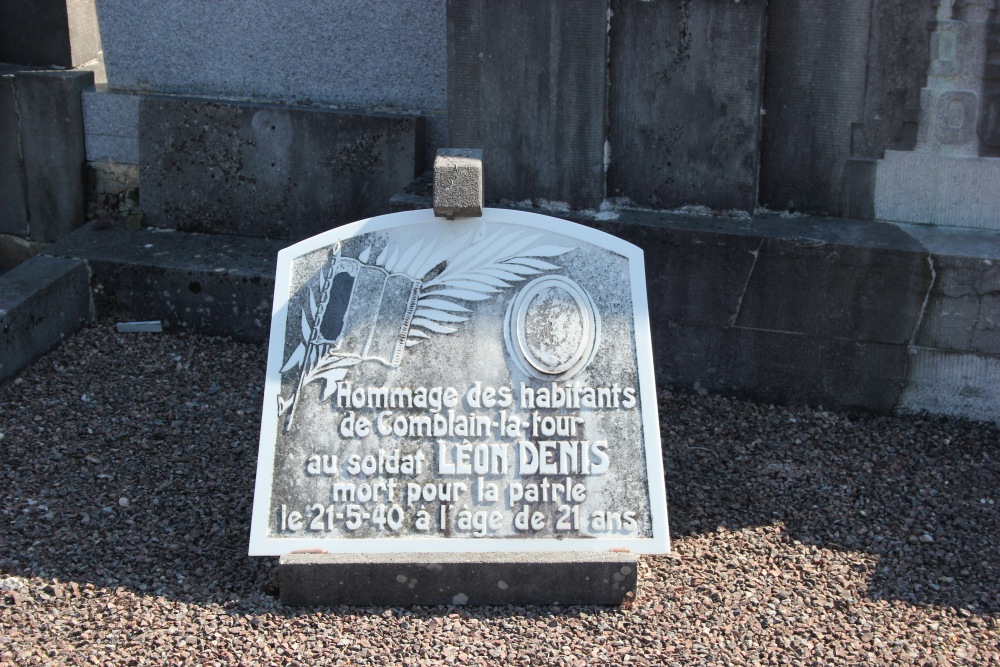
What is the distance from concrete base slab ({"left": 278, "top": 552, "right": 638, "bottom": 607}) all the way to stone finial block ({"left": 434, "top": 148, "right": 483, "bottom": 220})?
3.29 ft

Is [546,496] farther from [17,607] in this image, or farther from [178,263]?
[178,263]

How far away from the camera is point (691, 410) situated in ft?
14.4

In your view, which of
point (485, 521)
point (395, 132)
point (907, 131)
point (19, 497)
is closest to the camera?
point (485, 521)

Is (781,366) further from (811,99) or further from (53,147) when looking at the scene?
(53,147)

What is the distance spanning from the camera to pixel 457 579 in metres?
3.18

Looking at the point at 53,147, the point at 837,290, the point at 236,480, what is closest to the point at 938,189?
the point at 837,290

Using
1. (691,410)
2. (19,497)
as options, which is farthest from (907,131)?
(19,497)

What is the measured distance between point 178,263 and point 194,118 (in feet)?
2.36

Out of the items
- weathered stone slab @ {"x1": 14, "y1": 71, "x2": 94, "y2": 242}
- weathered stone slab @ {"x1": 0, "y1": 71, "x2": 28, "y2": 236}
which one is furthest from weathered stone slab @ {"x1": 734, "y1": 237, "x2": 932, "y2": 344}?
weathered stone slab @ {"x1": 0, "y1": 71, "x2": 28, "y2": 236}

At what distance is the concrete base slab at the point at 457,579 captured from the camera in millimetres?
3154

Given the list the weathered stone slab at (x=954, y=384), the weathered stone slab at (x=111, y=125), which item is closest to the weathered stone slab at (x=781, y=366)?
the weathered stone slab at (x=954, y=384)

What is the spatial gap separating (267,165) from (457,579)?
2629mm

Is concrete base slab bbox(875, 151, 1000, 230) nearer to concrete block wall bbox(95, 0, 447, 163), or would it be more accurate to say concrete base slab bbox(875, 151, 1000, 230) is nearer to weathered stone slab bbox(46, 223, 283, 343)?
concrete block wall bbox(95, 0, 447, 163)

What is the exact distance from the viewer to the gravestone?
3.16 meters
